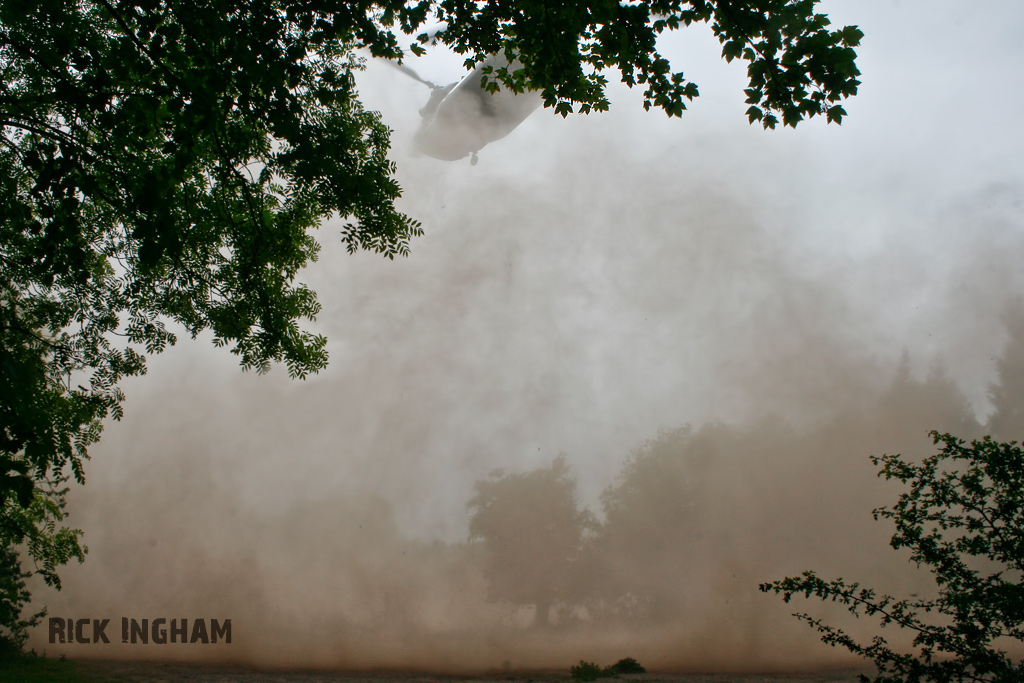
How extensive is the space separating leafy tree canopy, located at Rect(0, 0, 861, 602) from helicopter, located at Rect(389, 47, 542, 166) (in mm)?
6384

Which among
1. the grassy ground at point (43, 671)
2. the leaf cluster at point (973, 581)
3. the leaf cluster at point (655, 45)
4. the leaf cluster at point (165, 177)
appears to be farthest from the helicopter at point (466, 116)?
the grassy ground at point (43, 671)

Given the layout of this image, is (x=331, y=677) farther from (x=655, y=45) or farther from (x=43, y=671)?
(x=655, y=45)

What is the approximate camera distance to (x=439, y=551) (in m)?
10.6

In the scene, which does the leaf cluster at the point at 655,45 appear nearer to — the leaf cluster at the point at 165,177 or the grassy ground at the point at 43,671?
the leaf cluster at the point at 165,177

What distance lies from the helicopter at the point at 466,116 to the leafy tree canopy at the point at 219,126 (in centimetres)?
638

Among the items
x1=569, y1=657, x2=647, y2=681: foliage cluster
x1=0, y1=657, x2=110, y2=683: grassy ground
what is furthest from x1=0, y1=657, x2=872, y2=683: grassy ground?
x1=569, y1=657, x2=647, y2=681: foliage cluster

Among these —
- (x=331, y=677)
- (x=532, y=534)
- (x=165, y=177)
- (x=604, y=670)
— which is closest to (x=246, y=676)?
(x=331, y=677)

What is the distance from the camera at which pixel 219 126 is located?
10.8 feet

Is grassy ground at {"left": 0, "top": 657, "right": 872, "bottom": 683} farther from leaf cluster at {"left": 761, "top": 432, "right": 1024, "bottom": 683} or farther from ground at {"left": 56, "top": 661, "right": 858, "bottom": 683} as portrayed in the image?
leaf cluster at {"left": 761, "top": 432, "right": 1024, "bottom": 683}

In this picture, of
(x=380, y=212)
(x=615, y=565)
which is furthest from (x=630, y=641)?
(x=380, y=212)

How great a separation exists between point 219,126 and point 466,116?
8.97m

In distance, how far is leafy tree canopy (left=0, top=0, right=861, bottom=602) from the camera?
2934mm

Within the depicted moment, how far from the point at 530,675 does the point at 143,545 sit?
726cm

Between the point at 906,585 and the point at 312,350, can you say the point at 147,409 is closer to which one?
the point at 312,350
